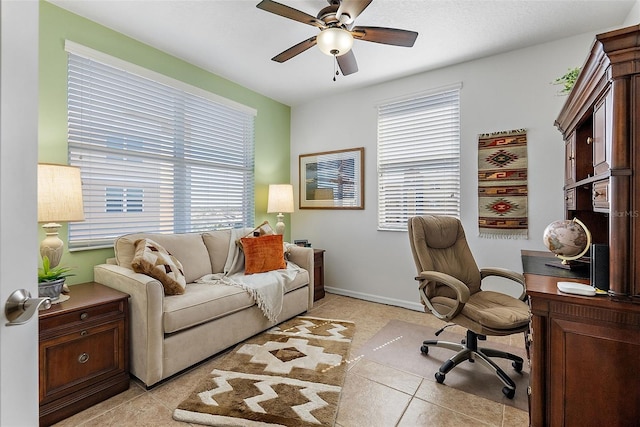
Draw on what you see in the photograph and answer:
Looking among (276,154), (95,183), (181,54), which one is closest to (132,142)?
(95,183)

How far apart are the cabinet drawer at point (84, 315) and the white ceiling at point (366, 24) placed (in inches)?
86.3

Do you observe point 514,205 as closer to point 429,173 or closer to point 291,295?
point 429,173

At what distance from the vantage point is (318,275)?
383 centimetres

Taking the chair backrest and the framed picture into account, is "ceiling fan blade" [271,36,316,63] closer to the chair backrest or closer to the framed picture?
the chair backrest

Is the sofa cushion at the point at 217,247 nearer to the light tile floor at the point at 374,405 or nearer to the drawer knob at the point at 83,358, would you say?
the light tile floor at the point at 374,405

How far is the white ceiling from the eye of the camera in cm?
228

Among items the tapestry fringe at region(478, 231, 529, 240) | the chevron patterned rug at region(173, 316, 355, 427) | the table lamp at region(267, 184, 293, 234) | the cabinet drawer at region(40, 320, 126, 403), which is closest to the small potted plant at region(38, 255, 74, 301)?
the cabinet drawer at region(40, 320, 126, 403)

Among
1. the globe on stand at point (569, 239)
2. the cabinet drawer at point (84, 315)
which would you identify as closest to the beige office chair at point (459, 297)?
the globe on stand at point (569, 239)

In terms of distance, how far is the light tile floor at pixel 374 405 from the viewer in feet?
5.51

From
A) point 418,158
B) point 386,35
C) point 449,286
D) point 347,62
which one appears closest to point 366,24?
point 347,62

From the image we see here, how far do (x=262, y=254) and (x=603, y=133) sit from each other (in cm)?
264

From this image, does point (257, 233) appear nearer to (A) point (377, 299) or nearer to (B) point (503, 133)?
(A) point (377, 299)

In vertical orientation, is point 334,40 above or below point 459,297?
above

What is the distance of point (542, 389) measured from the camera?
1274 mm
